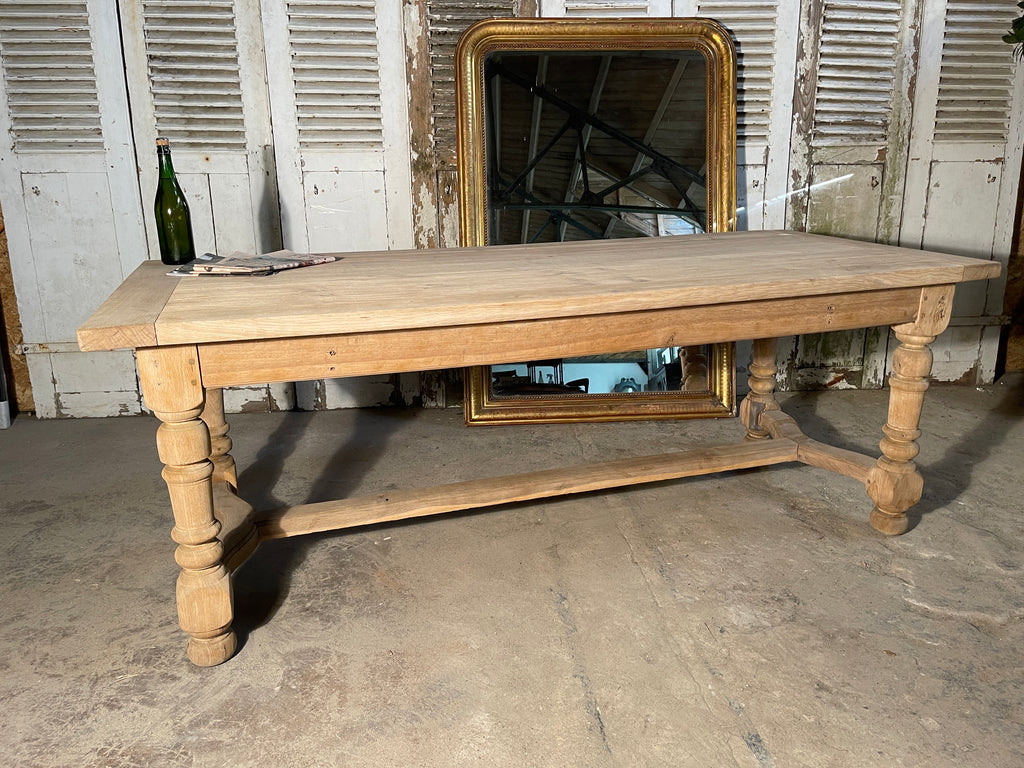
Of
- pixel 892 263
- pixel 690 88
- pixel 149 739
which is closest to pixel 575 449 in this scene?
pixel 892 263

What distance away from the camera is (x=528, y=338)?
193cm

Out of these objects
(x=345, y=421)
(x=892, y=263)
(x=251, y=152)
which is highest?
(x=251, y=152)

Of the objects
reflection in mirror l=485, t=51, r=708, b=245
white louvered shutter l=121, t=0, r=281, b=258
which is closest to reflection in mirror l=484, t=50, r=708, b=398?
reflection in mirror l=485, t=51, r=708, b=245

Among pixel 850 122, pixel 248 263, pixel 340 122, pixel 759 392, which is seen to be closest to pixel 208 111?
pixel 340 122

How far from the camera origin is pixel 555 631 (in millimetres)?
2094

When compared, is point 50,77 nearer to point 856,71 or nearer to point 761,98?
point 761,98

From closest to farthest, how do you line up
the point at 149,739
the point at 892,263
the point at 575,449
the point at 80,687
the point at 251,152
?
the point at 149,739 < the point at 80,687 < the point at 892,263 < the point at 575,449 < the point at 251,152

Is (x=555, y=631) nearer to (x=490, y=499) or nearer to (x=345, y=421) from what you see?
(x=490, y=499)

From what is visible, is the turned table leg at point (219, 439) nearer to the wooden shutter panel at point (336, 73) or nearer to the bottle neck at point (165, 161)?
the bottle neck at point (165, 161)

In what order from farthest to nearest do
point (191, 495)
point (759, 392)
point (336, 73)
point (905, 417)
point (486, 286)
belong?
point (336, 73) < point (759, 392) < point (905, 417) < point (486, 286) < point (191, 495)

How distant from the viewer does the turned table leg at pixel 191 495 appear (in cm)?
172

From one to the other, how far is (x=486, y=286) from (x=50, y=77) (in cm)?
266

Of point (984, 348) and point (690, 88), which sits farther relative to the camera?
point (984, 348)

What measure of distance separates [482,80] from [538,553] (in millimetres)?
2126
